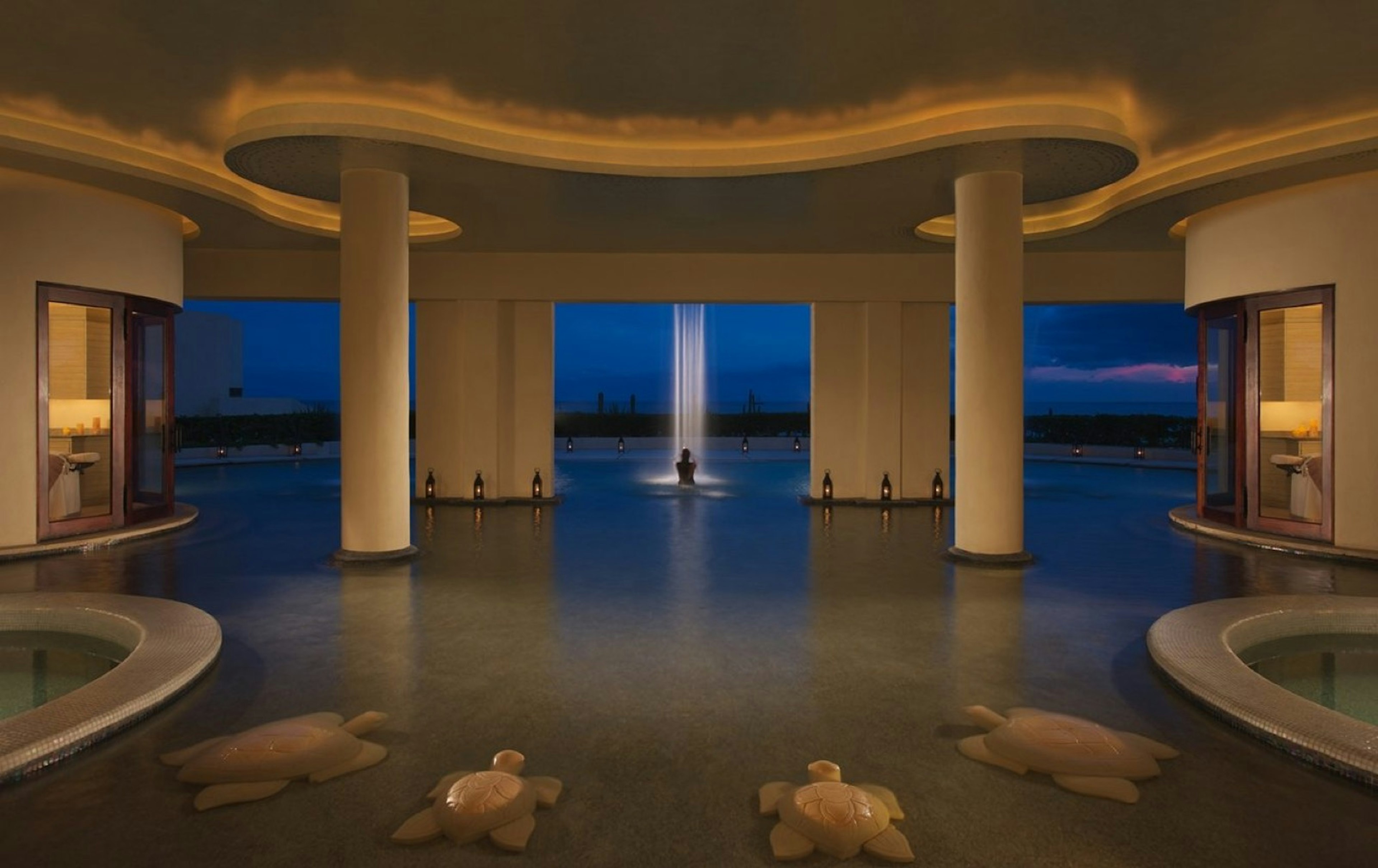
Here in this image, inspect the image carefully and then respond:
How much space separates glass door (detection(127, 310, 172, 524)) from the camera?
9.38 m

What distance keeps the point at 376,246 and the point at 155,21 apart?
7.97ft

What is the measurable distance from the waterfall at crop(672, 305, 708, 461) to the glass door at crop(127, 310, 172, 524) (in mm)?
14455

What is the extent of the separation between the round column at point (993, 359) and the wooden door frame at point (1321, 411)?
3307mm

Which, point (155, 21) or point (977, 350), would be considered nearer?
point (155, 21)

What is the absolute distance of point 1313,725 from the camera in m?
3.30

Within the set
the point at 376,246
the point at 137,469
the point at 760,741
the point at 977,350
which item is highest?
the point at 376,246

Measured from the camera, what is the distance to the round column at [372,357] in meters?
7.39

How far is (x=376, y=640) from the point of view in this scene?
500 centimetres

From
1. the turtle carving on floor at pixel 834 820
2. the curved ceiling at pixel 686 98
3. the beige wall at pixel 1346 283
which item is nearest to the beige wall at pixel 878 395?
the curved ceiling at pixel 686 98

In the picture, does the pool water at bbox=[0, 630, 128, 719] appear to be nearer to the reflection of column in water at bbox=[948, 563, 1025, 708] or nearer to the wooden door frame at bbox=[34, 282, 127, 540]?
the wooden door frame at bbox=[34, 282, 127, 540]

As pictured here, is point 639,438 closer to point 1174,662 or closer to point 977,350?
point 977,350

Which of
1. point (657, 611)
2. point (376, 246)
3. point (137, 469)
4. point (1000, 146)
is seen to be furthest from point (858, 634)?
point (137, 469)

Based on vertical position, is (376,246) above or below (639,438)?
above

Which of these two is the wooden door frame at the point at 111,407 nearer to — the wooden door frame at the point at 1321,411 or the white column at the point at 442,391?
the white column at the point at 442,391
